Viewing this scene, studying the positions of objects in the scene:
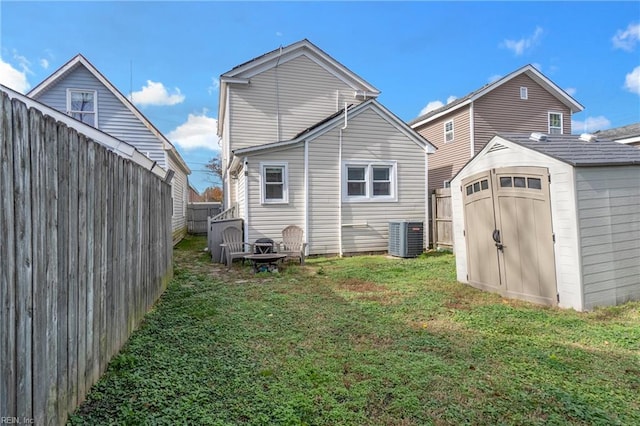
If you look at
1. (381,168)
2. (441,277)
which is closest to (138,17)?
(381,168)

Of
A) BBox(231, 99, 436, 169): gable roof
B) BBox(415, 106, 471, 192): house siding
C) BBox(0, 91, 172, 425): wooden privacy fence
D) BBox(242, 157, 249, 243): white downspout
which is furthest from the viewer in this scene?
BBox(415, 106, 471, 192): house siding

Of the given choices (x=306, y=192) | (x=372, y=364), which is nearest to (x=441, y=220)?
(x=306, y=192)

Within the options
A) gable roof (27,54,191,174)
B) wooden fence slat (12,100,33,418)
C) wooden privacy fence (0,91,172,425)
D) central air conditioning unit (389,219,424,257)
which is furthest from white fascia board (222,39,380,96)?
wooden fence slat (12,100,33,418)

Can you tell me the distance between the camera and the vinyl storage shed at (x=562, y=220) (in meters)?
4.78

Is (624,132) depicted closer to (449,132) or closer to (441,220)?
(449,132)

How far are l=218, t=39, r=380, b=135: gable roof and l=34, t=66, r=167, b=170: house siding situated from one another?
3.57 metres

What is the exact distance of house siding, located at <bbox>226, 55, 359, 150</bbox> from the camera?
13.0 metres

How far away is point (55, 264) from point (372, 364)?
106 inches

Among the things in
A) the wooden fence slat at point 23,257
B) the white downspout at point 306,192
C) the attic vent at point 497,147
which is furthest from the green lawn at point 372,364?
the white downspout at point 306,192

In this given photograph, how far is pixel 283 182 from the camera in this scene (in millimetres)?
10375

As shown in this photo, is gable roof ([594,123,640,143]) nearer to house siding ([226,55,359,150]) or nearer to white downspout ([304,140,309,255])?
house siding ([226,55,359,150])

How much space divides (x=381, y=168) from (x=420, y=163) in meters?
1.45

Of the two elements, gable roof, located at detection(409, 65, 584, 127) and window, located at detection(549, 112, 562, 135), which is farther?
window, located at detection(549, 112, 562, 135)

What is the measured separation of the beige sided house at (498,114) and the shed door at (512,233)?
1041cm
